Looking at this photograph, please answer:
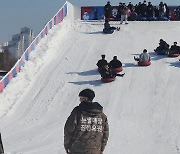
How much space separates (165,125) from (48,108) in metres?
3.74

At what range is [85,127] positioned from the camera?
494 centimetres

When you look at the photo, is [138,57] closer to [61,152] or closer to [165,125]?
[165,125]

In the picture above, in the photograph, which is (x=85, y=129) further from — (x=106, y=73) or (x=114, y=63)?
(x=114, y=63)

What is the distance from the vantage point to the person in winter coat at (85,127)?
4895 millimetres

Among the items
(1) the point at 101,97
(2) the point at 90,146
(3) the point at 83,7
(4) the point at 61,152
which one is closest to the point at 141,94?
(1) the point at 101,97

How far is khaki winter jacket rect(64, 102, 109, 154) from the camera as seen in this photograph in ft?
16.1

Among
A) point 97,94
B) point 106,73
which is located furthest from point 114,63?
point 97,94

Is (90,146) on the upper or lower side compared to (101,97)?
upper

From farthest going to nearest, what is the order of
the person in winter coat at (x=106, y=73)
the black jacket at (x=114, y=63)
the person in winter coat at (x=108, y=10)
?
1. the person in winter coat at (x=108, y=10)
2. the black jacket at (x=114, y=63)
3. the person in winter coat at (x=106, y=73)

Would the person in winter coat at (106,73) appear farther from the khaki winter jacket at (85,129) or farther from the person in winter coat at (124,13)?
the khaki winter jacket at (85,129)

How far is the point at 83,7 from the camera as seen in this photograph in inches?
1059

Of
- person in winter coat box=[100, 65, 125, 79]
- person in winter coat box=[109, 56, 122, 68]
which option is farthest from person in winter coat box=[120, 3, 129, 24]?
person in winter coat box=[100, 65, 125, 79]

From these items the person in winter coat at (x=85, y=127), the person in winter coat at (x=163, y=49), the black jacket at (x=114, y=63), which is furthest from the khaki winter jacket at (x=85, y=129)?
the person in winter coat at (x=163, y=49)

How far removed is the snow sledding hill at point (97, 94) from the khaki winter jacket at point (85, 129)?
390 centimetres
